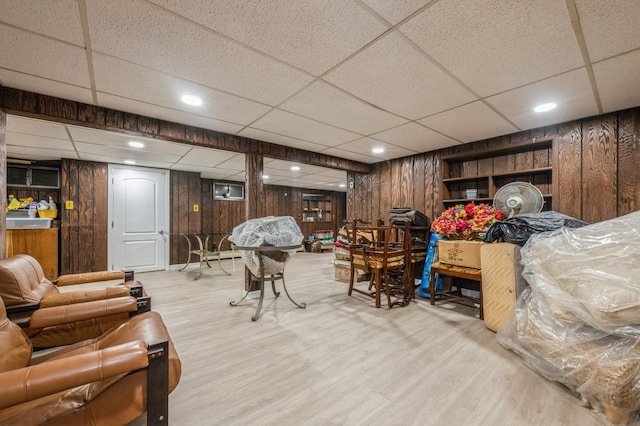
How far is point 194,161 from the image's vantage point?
4988 millimetres

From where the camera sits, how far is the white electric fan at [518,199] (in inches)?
126

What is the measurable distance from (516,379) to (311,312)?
76.2 inches

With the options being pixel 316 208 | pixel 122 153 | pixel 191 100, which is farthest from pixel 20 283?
pixel 316 208

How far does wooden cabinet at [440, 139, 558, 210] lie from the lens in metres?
3.30

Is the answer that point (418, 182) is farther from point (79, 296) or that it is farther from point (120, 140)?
point (120, 140)

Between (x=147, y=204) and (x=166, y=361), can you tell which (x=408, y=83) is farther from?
(x=147, y=204)

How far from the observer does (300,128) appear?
3.26m

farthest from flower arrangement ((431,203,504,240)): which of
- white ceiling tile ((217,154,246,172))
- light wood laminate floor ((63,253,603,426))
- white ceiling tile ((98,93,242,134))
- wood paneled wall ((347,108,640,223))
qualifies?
white ceiling tile ((217,154,246,172))

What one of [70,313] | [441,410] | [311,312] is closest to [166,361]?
[70,313]

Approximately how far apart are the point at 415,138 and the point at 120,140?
13.6ft

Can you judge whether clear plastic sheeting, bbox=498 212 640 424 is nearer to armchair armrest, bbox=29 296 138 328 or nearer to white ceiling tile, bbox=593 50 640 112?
white ceiling tile, bbox=593 50 640 112

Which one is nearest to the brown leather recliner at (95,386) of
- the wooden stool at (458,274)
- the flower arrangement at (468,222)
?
the wooden stool at (458,274)

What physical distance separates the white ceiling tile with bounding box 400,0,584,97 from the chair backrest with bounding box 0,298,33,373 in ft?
8.66

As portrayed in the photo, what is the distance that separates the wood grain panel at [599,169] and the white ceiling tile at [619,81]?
23 cm
